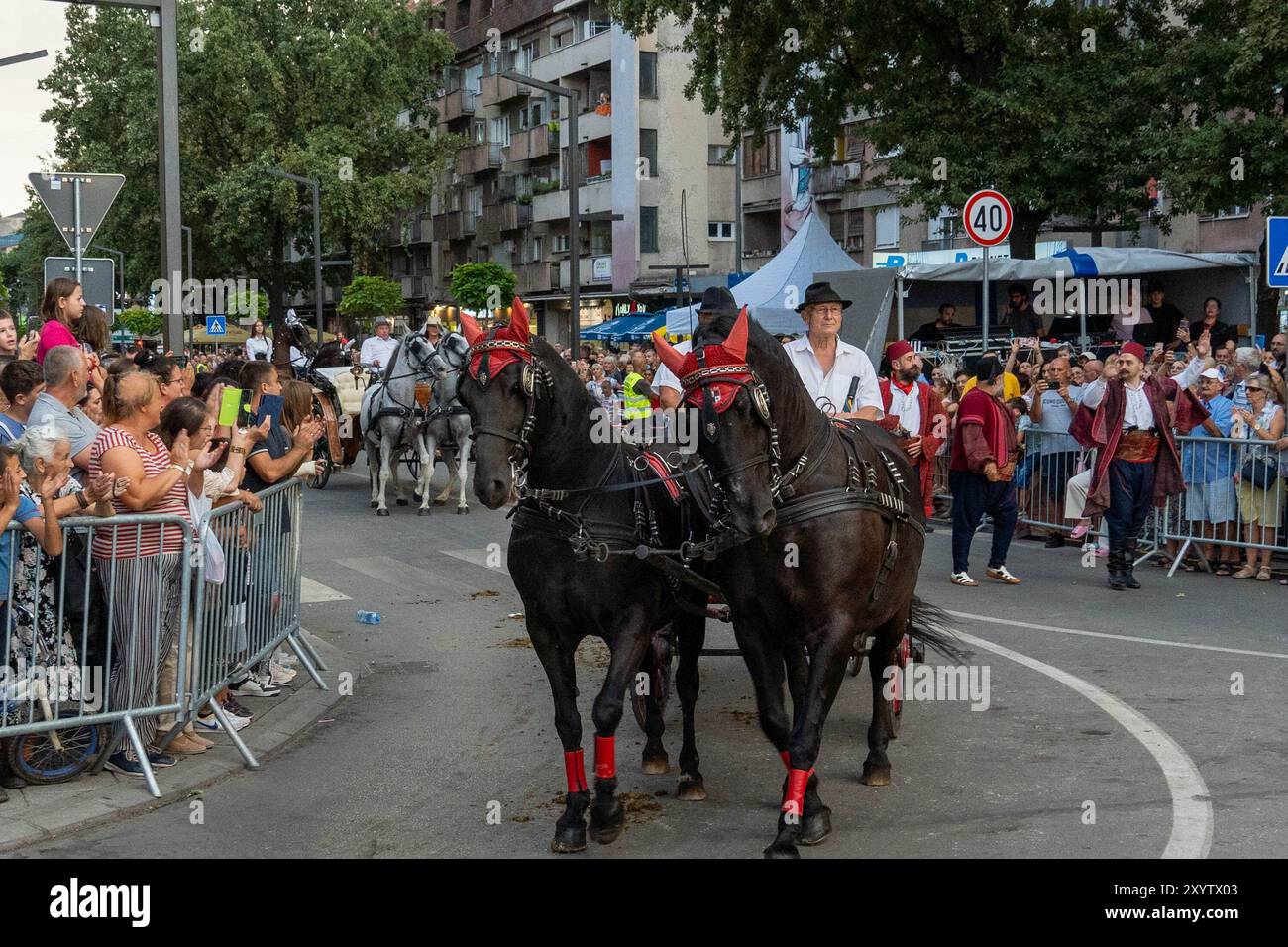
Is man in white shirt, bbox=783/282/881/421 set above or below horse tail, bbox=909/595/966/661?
above

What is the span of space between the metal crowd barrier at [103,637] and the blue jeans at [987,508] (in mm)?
7223

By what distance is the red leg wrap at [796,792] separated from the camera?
5562 millimetres

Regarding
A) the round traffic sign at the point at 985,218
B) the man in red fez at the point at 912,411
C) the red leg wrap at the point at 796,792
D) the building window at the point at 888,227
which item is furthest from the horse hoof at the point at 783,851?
the building window at the point at 888,227

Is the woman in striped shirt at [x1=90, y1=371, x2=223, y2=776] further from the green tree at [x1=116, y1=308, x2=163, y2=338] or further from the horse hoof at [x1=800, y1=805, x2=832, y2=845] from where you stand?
the green tree at [x1=116, y1=308, x2=163, y2=338]

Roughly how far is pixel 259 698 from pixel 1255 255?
1863cm

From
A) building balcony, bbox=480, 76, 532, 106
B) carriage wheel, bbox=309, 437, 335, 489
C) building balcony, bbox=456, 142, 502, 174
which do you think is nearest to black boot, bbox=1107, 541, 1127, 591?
carriage wheel, bbox=309, 437, 335, 489

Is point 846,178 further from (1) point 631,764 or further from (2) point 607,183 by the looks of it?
(1) point 631,764

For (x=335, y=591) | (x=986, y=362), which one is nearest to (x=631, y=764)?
(x=335, y=591)

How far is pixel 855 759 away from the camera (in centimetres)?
723

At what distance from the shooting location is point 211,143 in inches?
2226

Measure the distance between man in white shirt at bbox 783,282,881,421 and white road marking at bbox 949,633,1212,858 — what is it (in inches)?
81.7

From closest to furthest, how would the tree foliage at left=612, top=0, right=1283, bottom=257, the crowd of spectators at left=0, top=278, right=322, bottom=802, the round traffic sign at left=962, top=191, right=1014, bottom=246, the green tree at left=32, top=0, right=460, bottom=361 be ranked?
the crowd of spectators at left=0, top=278, right=322, bottom=802 < the round traffic sign at left=962, top=191, right=1014, bottom=246 < the tree foliage at left=612, top=0, right=1283, bottom=257 < the green tree at left=32, top=0, right=460, bottom=361

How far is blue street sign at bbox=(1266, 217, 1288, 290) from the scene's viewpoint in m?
13.5

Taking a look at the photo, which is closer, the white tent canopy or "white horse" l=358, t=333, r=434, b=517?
"white horse" l=358, t=333, r=434, b=517
